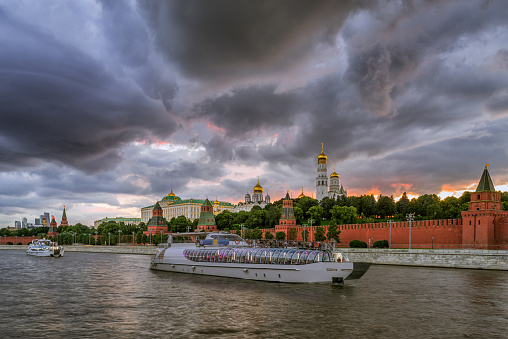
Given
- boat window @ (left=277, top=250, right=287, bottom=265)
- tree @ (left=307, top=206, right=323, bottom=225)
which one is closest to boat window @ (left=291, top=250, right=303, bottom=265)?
boat window @ (left=277, top=250, right=287, bottom=265)

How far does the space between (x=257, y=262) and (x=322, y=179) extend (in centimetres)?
13171

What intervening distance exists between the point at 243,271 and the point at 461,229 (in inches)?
1359

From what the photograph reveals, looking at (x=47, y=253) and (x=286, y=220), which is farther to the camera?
(x=286, y=220)

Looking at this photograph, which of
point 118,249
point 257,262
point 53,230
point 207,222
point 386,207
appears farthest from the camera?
point 53,230

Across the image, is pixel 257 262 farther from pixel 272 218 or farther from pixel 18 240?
pixel 18 240

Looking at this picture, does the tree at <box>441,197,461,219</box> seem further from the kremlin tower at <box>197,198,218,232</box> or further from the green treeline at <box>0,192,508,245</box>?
the kremlin tower at <box>197,198,218,232</box>

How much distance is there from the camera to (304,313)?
70.5 ft

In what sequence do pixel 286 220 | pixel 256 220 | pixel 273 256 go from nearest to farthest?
pixel 273 256
pixel 286 220
pixel 256 220

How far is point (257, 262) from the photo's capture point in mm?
34562

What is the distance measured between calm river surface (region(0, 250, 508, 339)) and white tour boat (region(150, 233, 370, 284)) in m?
0.94

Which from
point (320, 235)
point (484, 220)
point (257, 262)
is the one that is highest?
point (484, 220)

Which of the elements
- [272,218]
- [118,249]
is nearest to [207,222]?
[272,218]

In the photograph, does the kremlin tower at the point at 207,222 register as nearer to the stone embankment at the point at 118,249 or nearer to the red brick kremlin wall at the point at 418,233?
the stone embankment at the point at 118,249

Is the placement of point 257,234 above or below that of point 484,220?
below
